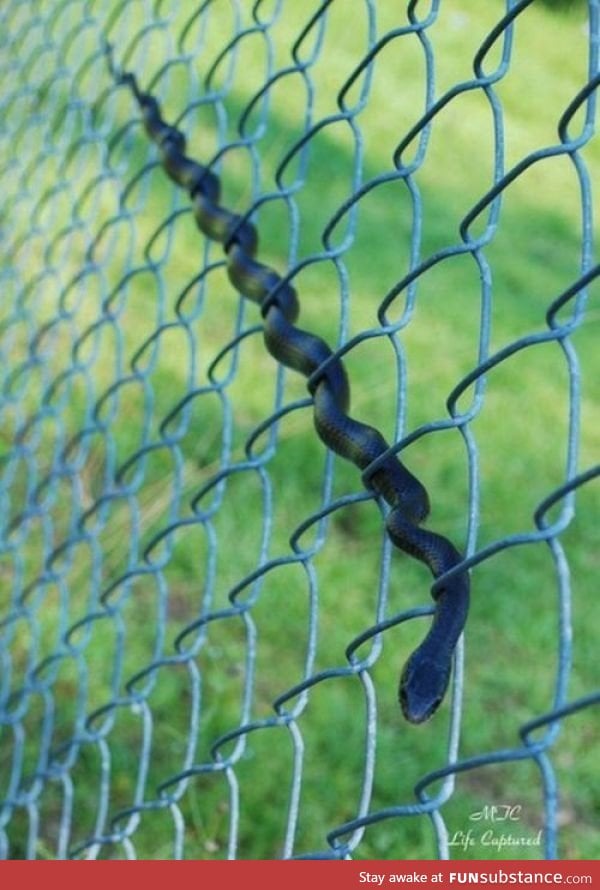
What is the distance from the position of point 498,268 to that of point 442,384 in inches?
48.1

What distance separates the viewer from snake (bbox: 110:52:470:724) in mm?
977

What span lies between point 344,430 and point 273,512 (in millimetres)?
1683

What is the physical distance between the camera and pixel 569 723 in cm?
244

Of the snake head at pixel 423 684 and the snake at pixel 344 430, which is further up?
the snake at pixel 344 430

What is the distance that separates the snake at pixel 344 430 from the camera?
98cm

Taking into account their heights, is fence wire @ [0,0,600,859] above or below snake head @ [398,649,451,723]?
above

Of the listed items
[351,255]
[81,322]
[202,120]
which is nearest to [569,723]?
[81,322]

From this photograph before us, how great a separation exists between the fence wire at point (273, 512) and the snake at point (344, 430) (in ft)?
0.10

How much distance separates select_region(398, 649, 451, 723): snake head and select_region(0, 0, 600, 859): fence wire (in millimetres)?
43

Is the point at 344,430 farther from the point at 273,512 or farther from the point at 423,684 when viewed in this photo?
the point at 273,512

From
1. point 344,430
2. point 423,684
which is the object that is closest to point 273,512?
point 344,430

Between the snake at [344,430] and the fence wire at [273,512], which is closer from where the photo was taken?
the snake at [344,430]

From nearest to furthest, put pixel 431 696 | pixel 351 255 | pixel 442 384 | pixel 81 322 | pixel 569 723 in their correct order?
pixel 431 696 < pixel 569 723 < pixel 81 322 < pixel 442 384 < pixel 351 255

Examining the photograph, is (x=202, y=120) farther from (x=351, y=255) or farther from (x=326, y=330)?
(x=326, y=330)
